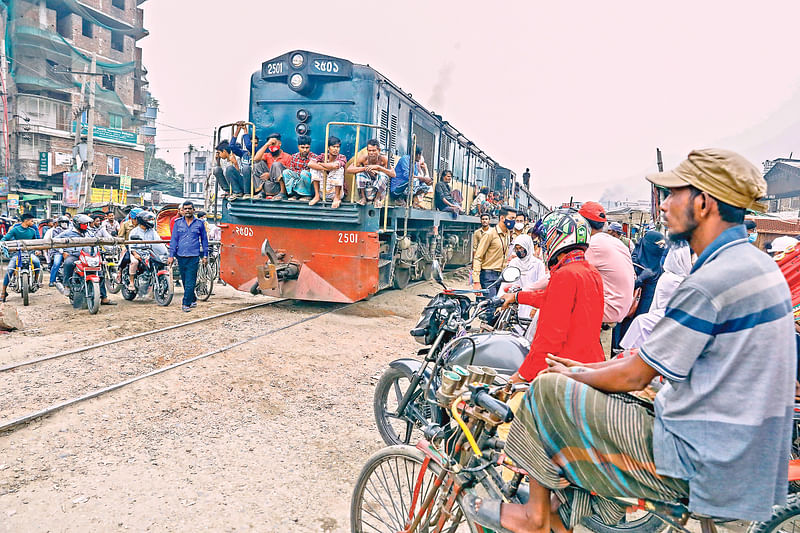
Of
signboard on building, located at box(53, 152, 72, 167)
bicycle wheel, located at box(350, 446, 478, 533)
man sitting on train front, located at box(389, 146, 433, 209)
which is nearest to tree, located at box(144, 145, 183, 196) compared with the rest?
signboard on building, located at box(53, 152, 72, 167)

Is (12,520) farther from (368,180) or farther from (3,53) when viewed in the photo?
(3,53)

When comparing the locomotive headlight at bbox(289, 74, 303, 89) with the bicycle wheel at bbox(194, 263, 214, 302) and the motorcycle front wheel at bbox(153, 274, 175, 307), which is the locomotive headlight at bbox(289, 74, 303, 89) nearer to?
the bicycle wheel at bbox(194, 263, 214, 302)

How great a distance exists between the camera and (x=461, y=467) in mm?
2035

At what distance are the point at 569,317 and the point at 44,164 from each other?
3440cm

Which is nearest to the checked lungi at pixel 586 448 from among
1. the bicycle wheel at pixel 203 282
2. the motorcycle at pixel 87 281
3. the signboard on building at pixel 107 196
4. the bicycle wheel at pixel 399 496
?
the bicycle wheel at pixel 399 496

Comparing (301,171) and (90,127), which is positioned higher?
(90,127)

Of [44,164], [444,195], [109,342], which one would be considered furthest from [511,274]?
[44,164]

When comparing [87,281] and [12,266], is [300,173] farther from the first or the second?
[12,266]

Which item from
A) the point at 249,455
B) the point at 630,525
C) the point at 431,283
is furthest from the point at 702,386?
the point at 431,283

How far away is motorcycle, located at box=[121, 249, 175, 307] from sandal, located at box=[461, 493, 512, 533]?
7.87 meters

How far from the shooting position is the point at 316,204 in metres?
7.98

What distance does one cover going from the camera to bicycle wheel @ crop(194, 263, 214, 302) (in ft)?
30.9

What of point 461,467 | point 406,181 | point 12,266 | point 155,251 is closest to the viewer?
point 461,467

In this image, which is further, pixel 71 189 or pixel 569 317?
pixel 71 189
